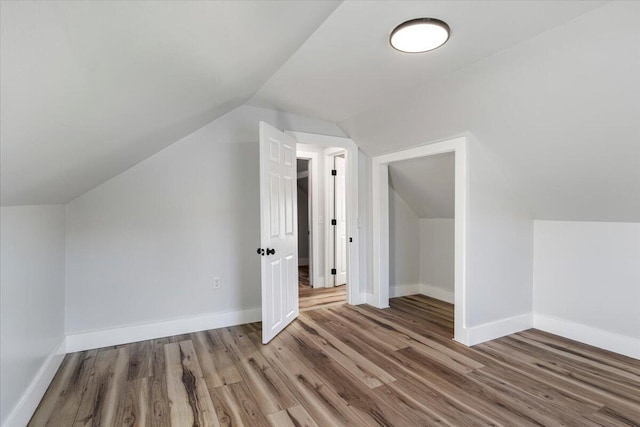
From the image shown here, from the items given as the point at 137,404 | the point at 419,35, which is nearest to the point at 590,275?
the point at 419,35

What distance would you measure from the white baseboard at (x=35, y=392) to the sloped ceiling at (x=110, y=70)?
43.9 inches

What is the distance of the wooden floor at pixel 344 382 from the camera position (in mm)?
1916

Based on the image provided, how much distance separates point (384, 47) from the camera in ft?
6.77

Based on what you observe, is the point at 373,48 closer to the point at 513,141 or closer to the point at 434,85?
the point at 434,85

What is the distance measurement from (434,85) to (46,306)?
10.8 feet

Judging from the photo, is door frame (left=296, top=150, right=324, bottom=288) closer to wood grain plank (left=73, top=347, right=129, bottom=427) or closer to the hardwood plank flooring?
the hardwood plank flooring

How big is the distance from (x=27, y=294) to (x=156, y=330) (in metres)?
1.28

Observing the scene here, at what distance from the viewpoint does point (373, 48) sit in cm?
208

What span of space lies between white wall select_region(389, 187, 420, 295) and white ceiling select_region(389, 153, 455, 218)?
113 millimetres

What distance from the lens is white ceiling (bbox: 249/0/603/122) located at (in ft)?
5.46

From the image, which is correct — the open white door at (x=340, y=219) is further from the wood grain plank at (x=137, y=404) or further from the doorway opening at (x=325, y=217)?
the wood grain plank at (x=137, y=404)

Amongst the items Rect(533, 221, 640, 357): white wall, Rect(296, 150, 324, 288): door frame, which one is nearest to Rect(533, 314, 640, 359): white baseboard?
Rect(533, 221, 640, 357): white wall

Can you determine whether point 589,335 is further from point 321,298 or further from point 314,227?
point 314,227

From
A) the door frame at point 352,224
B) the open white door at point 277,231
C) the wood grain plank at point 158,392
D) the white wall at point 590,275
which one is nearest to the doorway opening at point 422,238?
the door frame at point 352,224
